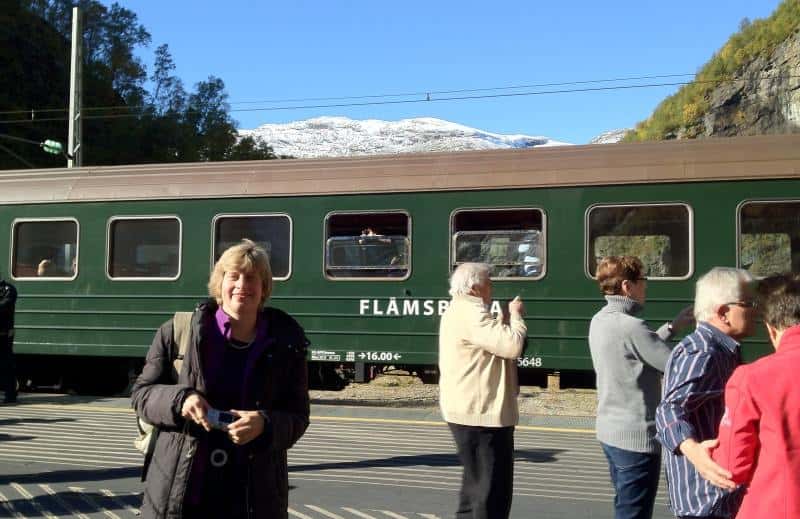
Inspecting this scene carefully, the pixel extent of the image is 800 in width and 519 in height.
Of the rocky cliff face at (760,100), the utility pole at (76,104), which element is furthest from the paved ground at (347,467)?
the rocky cliff face at (760,100)

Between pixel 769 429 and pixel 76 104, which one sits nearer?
pixel 769 429

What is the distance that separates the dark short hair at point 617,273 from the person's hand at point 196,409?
7.23ft

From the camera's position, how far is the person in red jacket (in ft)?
7.88

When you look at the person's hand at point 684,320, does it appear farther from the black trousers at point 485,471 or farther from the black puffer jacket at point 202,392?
the black puffer jacket at point 202,392

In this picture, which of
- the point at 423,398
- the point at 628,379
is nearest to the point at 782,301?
the point at 628,379

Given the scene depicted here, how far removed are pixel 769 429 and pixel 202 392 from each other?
1740mm

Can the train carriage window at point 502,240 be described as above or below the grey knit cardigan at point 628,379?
above

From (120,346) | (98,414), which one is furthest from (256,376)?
(120,346)

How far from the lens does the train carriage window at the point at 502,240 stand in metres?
9.59

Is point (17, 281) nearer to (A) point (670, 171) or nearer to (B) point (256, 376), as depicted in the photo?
(A) point (670, 171)

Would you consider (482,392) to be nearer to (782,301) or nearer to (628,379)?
(628,379)

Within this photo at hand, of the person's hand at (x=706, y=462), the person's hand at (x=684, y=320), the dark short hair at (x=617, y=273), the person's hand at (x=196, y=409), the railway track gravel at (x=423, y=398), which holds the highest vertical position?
the dark short hair at (x=617, y=273)

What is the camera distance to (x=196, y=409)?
279cm

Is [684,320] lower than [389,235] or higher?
lower
